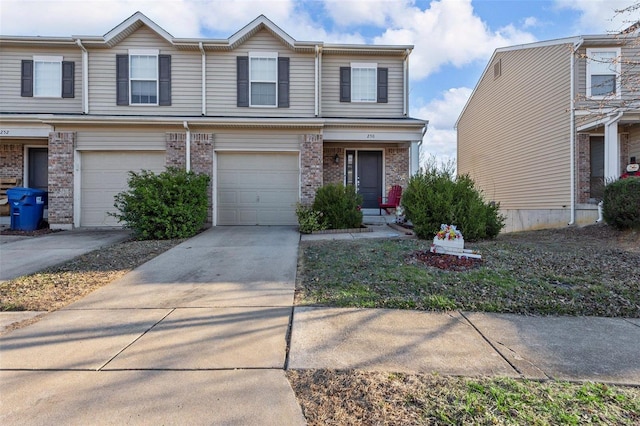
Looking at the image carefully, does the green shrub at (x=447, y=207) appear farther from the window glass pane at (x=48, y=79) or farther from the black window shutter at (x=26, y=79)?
the black window shutter at (x=26, y=79)

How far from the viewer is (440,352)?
3.04 m

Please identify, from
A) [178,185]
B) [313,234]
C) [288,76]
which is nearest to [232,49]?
[288,76]

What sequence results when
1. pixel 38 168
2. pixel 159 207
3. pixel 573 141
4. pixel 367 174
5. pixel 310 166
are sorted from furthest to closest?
pixel 367 174
pixel 38 168
pixel 573 141
pixel 310 166
pixel 159 207

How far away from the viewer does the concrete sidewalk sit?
2346 mm

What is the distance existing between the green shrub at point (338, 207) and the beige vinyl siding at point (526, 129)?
7.15 metres

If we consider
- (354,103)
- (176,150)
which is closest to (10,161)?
(176,150)

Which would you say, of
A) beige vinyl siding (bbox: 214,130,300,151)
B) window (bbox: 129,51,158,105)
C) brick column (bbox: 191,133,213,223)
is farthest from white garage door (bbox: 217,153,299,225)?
window (bbox: 129,51,158,105)

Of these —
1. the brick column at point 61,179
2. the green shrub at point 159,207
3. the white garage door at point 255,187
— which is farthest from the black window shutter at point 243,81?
the brick column at point 61,179

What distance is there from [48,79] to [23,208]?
453 cm

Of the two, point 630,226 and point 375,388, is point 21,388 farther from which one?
point 630,226

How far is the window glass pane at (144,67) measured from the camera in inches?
461

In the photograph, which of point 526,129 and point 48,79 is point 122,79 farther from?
point 526,129

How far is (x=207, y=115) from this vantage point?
11.6 m

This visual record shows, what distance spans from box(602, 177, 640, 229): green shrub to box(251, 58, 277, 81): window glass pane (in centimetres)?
983
